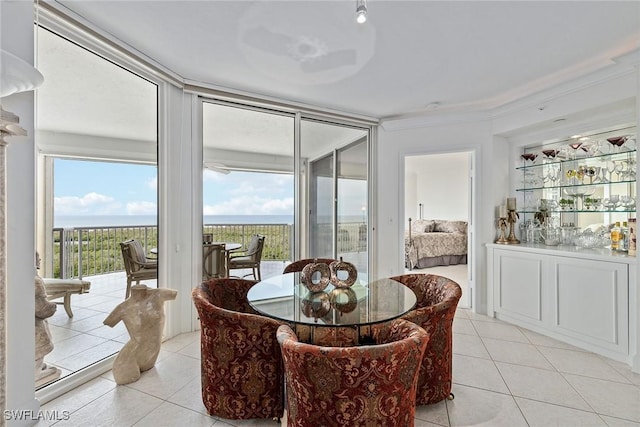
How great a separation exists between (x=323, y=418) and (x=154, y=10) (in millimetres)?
2587

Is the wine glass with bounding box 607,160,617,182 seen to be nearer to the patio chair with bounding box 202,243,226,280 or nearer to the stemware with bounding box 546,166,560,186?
the stemware with bounding box 546,166,560,186

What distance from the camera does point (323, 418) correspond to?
1289 millimetres

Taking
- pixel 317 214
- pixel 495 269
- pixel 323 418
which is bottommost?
pixel 323 418

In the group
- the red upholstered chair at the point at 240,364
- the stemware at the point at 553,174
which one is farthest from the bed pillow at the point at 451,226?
the red upholstered chair at the point at 240,364

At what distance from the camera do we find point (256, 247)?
380 centimetres

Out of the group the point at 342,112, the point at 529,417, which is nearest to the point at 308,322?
the point at 529,417

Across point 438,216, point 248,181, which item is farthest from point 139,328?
point 438,216

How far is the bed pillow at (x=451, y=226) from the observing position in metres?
7.32

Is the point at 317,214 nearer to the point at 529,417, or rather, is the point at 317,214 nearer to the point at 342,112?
Result: the point at 342,112

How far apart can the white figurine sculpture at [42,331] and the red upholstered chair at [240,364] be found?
1060mm

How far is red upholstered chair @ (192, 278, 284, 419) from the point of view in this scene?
1.74 m

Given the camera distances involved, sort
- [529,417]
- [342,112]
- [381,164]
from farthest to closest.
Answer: [381,164] → [342,112] → [529,417]

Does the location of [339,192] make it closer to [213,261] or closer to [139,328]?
[213,261]

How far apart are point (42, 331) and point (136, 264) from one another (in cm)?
92
